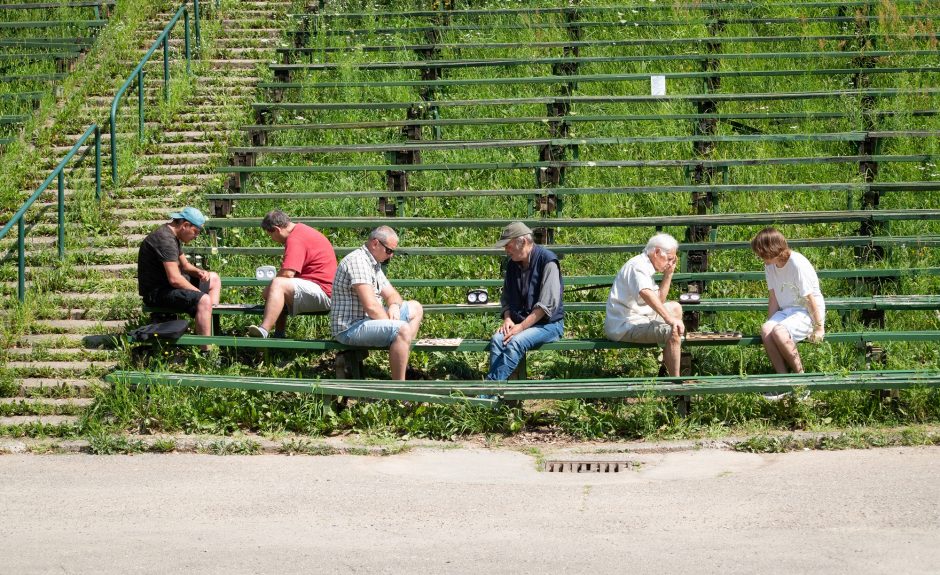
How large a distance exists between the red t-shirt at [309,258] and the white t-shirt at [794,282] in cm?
368

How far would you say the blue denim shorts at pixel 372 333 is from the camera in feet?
29.6

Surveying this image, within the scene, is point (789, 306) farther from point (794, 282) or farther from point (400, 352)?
point (400, 352)

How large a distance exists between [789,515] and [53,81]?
1217 cm

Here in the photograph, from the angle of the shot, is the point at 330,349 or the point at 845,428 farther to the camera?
the point at 330,349

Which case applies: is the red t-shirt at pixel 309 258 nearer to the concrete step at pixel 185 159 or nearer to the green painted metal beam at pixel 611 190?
the green painted metal beam at pixel 611 190

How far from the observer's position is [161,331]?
933 cm

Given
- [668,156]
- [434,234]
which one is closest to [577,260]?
[434,234]

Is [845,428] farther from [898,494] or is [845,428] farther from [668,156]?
[668,156]

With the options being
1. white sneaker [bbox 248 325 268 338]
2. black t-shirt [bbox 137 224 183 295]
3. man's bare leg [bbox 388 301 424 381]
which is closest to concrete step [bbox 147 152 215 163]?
black t-shirt [bbox 137 224 183 295]

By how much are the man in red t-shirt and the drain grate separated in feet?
8.79

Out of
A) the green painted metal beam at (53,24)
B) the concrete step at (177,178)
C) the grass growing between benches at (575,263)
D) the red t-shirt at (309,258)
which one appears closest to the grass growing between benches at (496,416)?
the grass growing between benches at (575,263)

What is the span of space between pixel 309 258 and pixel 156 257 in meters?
1.28

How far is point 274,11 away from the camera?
17750 millimetres

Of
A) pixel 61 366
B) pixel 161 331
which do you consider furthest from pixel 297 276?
pixel 61 366
